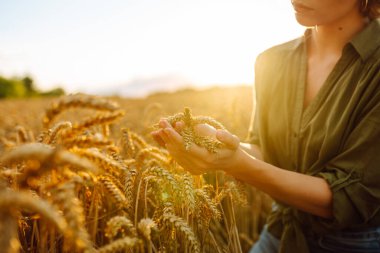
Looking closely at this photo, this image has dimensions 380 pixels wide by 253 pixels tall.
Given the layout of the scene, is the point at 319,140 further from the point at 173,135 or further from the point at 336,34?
the point at 173,135

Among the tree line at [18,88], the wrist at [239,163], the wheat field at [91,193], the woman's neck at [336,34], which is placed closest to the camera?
the wheat field at [91,193]

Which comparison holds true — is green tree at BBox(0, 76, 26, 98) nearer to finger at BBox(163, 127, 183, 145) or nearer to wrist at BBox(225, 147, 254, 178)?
wrist at BBox(225, 147, 254, 178)

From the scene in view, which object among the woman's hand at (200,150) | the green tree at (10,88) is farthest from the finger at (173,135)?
the green tree at (10,88)

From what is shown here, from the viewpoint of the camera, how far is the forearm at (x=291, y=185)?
5.29ft

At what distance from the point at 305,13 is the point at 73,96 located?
125 centimetres

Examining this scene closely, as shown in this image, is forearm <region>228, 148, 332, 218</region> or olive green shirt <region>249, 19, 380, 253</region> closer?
forearm <region>228, 148, 332, 218</region>

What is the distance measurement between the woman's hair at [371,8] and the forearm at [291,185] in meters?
0.82

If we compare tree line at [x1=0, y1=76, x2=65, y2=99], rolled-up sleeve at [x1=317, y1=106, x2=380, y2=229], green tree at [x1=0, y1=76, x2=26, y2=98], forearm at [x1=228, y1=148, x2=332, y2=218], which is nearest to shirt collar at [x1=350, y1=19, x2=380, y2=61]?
rolled-up sleeve at [x1=317, y1=106, x2=380, y2=229]

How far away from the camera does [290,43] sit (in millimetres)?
2357

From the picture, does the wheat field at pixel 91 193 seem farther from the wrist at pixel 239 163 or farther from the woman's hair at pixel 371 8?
the woman's hair at pixel 371 8

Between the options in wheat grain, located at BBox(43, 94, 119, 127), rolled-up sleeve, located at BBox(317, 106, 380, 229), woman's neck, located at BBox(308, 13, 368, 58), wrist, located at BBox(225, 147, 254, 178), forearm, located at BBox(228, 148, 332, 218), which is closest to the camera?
wheat grain, located at BBox(43, 94, 119, 127)

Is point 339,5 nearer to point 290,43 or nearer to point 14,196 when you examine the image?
point 290,43

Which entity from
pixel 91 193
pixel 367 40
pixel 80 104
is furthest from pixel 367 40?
pixel 80 104

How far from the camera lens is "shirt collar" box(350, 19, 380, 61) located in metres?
1.86
